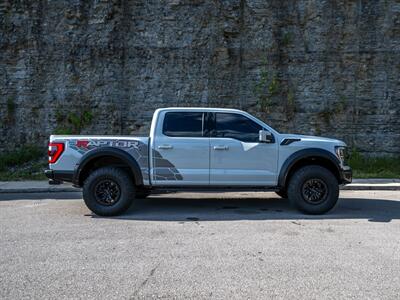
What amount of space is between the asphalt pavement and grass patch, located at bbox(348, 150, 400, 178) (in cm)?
568

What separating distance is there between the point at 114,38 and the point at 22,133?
5.24 metres

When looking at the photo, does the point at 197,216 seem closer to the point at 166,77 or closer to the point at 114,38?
the point at 166,77

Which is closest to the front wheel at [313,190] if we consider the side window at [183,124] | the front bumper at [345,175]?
the front bumper at [345,175]

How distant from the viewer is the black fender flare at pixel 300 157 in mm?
8148

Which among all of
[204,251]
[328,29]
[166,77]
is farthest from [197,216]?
[328,29]

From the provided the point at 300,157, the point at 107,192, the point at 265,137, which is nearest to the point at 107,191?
the point at 107,192

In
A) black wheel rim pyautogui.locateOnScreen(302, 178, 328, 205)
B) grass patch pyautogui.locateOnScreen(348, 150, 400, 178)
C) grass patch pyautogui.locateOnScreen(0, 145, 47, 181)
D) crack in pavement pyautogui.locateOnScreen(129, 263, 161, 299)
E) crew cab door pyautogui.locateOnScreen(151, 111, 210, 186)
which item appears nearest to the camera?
crack in pavement pyautogui.locateOnScreen(129, 263, 161, 299)

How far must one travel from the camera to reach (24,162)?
15.8 m

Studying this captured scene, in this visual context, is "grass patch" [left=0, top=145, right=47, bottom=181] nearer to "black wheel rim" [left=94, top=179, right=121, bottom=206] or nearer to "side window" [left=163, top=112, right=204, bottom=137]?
"black wheel rim" [left=94, top=179, right=121, bottom=206]

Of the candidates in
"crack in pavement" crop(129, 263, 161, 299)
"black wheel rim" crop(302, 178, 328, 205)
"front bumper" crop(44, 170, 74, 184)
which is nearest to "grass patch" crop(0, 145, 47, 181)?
"front bumper" crop(44, 170, 74, 184)

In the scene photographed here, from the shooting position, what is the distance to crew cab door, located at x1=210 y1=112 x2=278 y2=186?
8148 mm

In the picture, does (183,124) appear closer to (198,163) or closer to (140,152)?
(198,163)

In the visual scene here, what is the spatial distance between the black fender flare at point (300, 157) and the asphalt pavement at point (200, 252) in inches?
30.2

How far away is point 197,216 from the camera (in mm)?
8188
